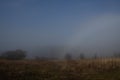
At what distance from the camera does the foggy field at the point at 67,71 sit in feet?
81.9

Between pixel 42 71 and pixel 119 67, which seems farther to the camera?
pixel 119 67

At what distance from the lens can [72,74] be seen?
26.7m

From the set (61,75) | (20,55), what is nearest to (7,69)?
(61,75)

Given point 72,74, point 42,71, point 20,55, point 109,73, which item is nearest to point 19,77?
point 42,71

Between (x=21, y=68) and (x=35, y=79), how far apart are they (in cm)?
493

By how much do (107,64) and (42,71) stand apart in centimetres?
903

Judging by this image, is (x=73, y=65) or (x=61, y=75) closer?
(x=61, y=75)

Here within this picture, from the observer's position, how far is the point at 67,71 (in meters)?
28.4

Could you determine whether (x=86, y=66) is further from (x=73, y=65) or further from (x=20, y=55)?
(x=20, y=55)

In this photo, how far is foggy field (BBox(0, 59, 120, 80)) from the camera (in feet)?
81.9

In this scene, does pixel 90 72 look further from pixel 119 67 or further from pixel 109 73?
pixel 119 67

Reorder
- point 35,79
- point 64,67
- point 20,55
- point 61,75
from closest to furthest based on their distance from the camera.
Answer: point 35,79, point 61,75, point 64,67, point 20,55

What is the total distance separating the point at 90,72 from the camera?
27.8 meters

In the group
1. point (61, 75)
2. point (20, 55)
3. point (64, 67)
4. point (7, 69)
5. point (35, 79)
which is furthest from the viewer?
point (20, 55)
